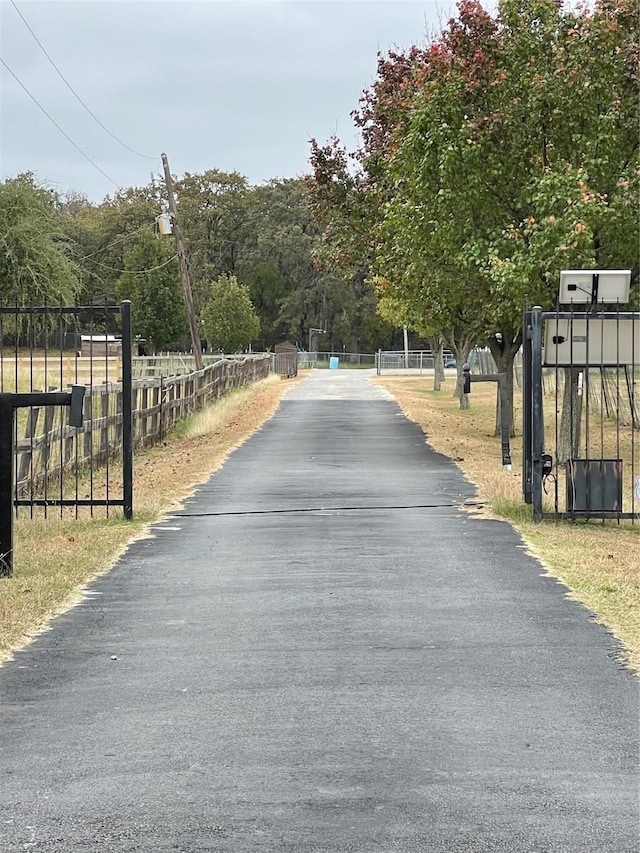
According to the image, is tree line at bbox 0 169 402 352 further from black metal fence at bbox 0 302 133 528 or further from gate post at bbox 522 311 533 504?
gate post at bbox 522 311 533 504

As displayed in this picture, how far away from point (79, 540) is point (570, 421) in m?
9.31

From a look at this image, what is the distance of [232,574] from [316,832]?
5150 millimetres

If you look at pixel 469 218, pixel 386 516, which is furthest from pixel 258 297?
pixel 386 516

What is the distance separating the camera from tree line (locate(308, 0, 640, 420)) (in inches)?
684

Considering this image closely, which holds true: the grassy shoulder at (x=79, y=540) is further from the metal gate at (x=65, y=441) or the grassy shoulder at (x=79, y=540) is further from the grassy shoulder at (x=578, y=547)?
the grassy shoulder at (x=578, y=547)

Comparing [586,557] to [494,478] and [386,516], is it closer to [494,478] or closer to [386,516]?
[386,516]

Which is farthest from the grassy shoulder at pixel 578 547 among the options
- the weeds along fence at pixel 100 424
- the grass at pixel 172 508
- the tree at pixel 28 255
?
the tree at pixel 28 255

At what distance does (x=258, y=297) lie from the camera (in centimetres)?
8856

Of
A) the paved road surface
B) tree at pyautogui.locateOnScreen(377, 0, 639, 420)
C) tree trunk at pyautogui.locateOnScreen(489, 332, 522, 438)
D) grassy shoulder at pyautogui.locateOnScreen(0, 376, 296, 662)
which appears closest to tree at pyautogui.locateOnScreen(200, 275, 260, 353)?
tree trunk at pyautogui.locateOnScreen(489, 332, 522, 438)

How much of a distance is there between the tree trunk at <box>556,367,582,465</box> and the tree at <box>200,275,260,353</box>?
5226 centimetres

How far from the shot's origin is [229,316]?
234 feet

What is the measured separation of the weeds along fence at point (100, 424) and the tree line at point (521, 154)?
5567 millimetres

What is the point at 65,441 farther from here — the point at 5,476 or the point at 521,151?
the point at 521,151

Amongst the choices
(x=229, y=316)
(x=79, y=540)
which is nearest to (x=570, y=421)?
(x=79, y=540)
